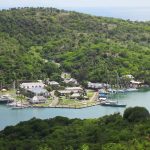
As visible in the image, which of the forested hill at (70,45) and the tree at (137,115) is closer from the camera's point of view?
the tree at (137,115)

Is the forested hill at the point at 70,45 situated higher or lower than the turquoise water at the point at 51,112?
higher

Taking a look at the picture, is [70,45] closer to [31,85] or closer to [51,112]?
[31,85]

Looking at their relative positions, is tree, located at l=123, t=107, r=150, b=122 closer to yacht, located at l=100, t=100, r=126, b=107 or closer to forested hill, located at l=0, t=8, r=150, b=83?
yacht, located at l=100, t=100, r=126, b=107

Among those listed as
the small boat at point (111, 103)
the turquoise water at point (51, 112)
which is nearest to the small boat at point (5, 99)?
the turquoise water at point (51, 112)

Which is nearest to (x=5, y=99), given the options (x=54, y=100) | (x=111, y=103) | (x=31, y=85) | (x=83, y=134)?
(x=54, y=100)

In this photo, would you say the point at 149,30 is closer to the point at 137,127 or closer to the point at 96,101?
the point at 96,101

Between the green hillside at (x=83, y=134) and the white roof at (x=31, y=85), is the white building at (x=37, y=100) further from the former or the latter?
the green hillside at (x=83, y=134)

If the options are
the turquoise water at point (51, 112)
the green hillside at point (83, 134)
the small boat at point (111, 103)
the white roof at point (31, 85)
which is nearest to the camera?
the green hillside at point (83, 134)
